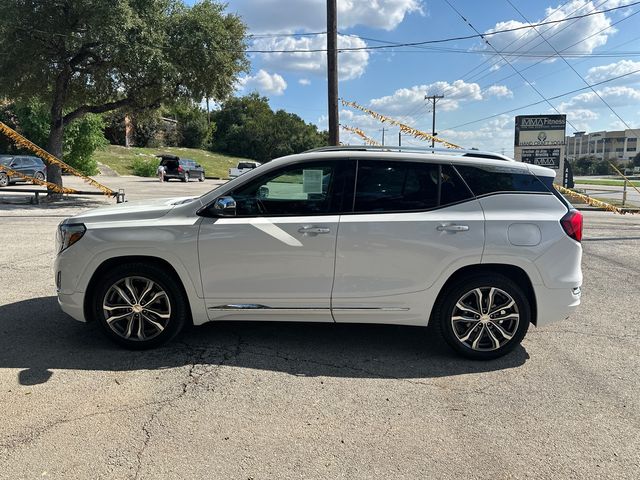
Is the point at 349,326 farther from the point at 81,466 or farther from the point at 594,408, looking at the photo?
the point at 81,466

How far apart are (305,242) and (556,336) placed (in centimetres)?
279

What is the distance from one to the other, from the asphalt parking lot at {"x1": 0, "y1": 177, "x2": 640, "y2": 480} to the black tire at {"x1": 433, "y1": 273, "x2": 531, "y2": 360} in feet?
0.52

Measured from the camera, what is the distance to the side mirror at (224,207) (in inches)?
166

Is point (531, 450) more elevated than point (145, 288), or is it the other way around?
point (145, 288)

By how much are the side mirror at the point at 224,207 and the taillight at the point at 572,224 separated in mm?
2776

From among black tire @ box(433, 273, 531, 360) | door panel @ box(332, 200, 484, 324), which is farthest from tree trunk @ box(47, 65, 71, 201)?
Answer: black tire @ box(433, 273, 531, 360)

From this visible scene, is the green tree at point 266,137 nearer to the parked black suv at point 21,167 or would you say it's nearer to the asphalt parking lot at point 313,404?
the parked black suv at point 21,167

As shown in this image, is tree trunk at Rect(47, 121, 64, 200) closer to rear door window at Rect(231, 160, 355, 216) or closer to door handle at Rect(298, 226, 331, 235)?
rear door window at Rect(231, 160, 355, 216)

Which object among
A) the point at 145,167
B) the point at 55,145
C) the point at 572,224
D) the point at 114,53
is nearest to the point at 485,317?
the point at 572,224

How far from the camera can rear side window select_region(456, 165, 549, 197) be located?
4320 millimetres

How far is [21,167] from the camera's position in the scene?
80.3ft

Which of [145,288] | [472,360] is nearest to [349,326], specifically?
[472,360]

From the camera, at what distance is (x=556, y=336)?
502 centimetres

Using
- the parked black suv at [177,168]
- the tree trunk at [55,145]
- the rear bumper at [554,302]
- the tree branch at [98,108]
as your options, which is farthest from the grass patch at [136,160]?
the rear bumper at [554,302]
